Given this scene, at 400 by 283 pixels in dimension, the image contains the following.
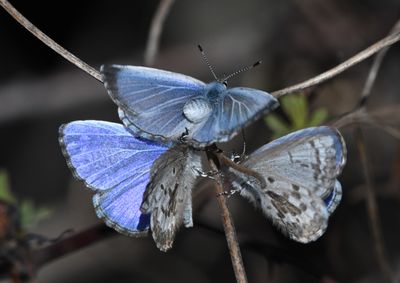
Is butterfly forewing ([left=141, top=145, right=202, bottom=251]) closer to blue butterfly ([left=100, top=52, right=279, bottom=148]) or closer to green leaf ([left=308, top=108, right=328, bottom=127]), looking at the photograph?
blue butterfly ([left=100, top=52, right=279, bottom=148])

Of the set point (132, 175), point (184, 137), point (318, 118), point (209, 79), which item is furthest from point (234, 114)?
point (209, 79)

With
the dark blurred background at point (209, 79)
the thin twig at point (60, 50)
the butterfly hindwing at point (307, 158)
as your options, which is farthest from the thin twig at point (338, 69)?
the dark blurred background at point (209, 79)

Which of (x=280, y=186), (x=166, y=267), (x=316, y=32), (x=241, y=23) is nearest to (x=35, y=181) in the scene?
(x=166, y=267)

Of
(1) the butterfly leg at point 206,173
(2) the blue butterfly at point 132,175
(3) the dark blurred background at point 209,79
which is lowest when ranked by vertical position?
(3) the dark blurred background at point 209,79

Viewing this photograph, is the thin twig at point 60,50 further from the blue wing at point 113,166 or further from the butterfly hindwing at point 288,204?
the butterfly hindwing at point 288,204

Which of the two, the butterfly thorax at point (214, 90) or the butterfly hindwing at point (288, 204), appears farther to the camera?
the butterfly thorax at point (214, 90)

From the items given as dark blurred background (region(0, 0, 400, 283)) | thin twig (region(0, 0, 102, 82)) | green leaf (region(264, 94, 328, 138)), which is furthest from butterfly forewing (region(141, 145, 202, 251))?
dark blurred background (region(0, 0, 400, 283))

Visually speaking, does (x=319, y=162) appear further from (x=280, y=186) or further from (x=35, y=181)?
(x=35, y=181)
